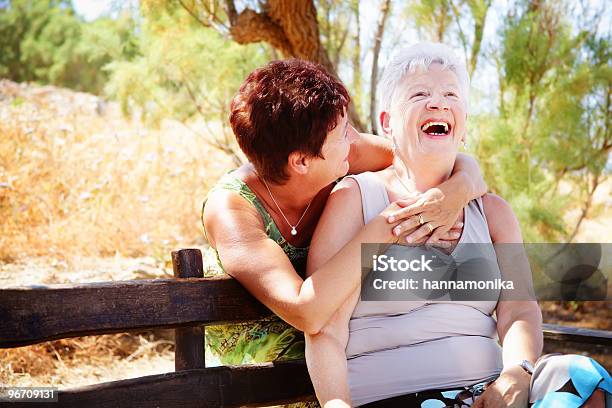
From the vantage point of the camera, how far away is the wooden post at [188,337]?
6.98 feet

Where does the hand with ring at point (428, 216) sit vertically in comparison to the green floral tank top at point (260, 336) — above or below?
above

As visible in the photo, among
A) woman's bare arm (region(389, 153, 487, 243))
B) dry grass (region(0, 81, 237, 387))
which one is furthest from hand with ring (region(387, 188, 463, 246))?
dry grass (region(0, 81, 237, 387))

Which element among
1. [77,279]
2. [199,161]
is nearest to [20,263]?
[77,279]

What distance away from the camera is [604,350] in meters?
4.10

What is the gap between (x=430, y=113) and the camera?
7.27 ft

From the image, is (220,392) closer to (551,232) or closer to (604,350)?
(604,350)

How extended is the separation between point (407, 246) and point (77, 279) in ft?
10.7

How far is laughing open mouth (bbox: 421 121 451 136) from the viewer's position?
223 centimetres

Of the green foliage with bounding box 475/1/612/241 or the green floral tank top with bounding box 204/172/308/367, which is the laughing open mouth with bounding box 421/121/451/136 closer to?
the green floral tank top with bounding box 204/172/308/367

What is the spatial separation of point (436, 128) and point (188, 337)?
3.25 feet

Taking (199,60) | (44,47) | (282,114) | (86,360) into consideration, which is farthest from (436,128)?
(44,47)

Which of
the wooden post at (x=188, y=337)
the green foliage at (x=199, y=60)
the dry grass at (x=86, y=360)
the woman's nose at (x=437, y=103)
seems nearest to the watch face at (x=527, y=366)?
the woman's nose at (x=437, y=103)

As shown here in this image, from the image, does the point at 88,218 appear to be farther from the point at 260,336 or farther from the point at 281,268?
the point at 281,268

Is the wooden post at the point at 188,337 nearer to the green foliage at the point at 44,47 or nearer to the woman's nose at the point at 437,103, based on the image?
the woman's nose at the point at 437,103
